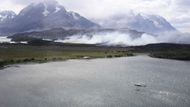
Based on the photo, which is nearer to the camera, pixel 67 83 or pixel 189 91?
pixel 189 91

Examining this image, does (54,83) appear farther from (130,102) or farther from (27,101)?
(130,102)

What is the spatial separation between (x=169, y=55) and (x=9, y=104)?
139 meters

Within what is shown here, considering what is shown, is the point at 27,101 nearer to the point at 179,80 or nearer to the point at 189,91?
the point at 189,91

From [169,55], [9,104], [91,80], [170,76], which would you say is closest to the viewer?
[9,104]

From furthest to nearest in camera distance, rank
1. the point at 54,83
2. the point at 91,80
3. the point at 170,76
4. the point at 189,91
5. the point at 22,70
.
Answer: the point at 22,70 → the point at 170,76 → the point at 91,80 → the point at 54,83 → the point at 189,91

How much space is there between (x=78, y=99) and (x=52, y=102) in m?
5.97

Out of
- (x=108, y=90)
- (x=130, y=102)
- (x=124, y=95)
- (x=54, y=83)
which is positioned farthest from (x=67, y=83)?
(x=130, y=102)

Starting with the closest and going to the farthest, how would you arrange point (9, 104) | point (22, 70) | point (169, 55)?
point (9, 104)
point (22, 70)
point (169, 55)

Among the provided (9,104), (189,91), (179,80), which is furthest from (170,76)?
(9,104)

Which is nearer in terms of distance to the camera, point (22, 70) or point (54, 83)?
point (54, 83)

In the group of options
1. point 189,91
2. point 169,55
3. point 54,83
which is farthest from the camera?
point 169,55

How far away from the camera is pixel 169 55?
7151 inches

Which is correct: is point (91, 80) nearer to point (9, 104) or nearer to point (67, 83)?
point (67, 83)

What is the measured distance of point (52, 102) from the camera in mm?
60406
